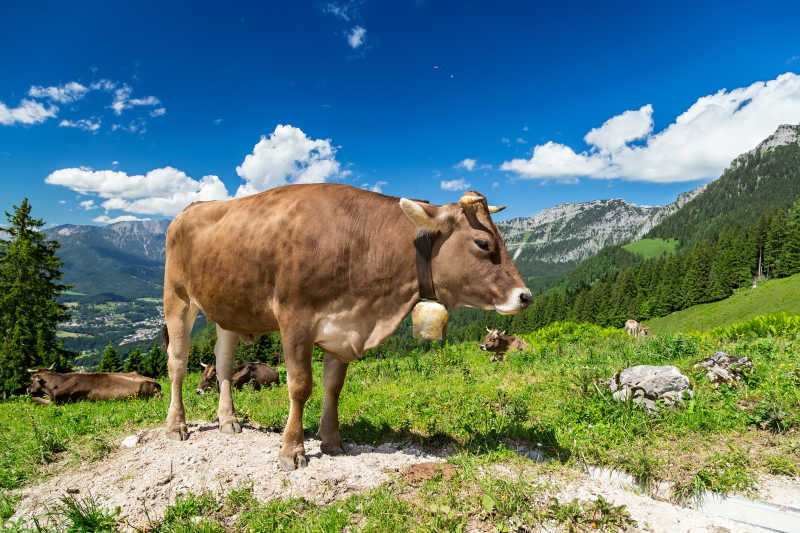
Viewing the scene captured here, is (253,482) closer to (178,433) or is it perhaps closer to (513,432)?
(178,433)

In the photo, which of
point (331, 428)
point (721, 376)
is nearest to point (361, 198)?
point (331, 428)

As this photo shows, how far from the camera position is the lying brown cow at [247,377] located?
1202 centimetres

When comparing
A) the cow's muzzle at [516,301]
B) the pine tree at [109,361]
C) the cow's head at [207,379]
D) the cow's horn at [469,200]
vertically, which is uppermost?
the cow's horn at [469,200]

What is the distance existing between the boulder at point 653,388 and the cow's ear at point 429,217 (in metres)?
4.56

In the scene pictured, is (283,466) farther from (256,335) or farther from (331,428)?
(256,335)

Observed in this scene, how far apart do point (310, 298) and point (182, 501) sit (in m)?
2.36

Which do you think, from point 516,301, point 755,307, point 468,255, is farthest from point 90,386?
point 755,307

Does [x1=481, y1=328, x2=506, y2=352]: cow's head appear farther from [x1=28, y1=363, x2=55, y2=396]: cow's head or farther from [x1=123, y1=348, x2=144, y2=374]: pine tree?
[x1=123, y1=348, x2=144, y2=374]: pine tree

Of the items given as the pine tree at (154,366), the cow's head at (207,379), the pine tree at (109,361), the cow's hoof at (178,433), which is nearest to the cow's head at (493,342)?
the cow's head at (207,379)

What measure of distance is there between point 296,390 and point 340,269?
1494 millimetres

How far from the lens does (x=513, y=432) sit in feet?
19.6

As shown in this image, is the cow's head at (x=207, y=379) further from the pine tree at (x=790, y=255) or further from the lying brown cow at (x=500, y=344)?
the pine tree at (x=790, y=255)

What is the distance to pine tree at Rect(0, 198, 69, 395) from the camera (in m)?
26.1

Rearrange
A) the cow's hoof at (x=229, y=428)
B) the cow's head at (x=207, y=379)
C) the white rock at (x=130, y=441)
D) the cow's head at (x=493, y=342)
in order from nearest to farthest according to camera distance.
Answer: the white rock at (x=130, y=441)
the cow's hoof at (x=229, y=428)
the cow's head at (x=207, y=379)
the cow's head at (x=493, y=342)
